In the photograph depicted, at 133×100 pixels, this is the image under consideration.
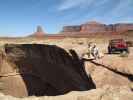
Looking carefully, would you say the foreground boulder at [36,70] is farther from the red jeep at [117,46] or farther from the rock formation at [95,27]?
the rock formation at [95,27]

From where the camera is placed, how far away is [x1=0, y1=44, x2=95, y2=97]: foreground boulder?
25.4 m

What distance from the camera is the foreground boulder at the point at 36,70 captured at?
25.4 meters

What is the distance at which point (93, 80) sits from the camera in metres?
17.4

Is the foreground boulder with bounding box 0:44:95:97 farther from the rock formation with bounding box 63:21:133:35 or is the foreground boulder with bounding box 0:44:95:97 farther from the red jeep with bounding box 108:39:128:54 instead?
the rock formation with bounding box 63:21:133:35

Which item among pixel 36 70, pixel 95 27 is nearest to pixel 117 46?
pixel 36 70

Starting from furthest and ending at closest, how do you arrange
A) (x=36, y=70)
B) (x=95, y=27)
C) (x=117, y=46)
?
(x=95, y=27), (x=36, y=70), (x=117, y=46)

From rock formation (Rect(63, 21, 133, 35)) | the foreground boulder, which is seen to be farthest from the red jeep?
rock formation (Rect(63, 21, 133, 35))

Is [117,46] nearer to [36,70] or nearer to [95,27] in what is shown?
[36,70]

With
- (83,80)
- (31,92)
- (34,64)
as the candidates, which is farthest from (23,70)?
(83,80)

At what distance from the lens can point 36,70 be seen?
30797mm

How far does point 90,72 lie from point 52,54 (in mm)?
10494

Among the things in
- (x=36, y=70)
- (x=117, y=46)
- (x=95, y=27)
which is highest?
(x=95, y=27)

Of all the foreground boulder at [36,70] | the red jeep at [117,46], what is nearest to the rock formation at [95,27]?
the foreground boulder at [36,70]

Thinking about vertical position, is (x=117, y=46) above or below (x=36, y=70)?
above
